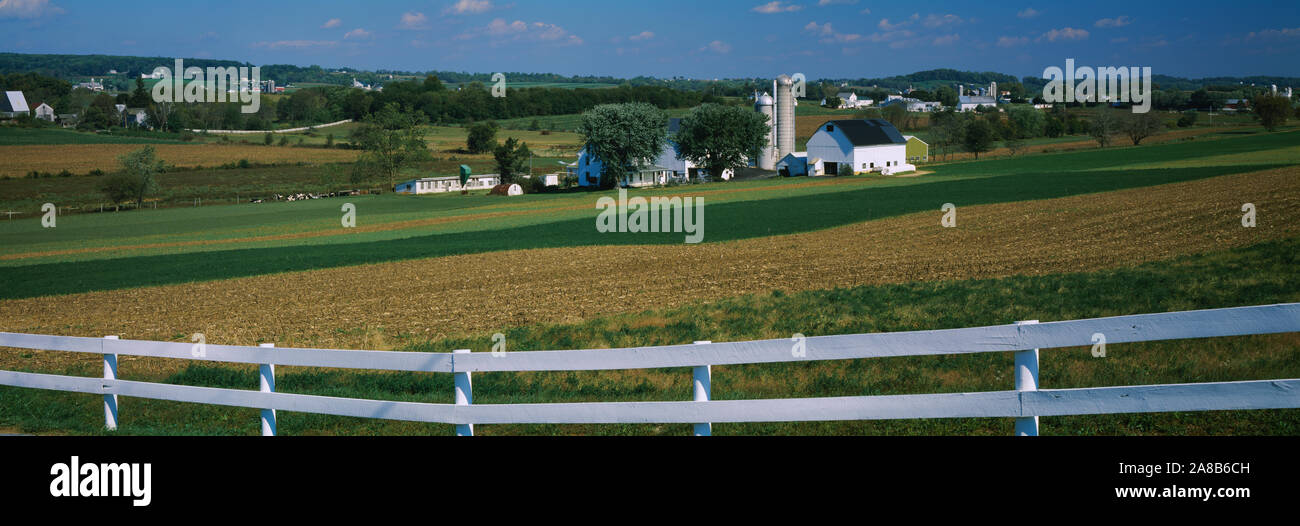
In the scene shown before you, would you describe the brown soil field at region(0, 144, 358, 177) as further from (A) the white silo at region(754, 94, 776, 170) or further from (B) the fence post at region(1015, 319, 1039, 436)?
(B) the fence post at region(1015, 319, 1039, 436)

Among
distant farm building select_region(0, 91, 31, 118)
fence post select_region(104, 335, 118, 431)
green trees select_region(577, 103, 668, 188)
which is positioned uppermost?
A: distant farm building select_region(0, 91, 31, 118)

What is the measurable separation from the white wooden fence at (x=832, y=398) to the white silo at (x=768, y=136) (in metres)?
108

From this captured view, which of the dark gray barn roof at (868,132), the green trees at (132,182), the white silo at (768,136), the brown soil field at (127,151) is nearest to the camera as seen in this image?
the green trees at (132,182)

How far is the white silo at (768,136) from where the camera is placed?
4759 inches

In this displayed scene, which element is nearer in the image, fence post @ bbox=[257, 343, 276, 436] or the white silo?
fence post @ bbox=[257, 343, 276, 436]

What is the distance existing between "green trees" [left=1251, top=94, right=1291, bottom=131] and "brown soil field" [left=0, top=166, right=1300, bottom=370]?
8988 cm

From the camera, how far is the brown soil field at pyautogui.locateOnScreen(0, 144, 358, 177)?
4358 inches

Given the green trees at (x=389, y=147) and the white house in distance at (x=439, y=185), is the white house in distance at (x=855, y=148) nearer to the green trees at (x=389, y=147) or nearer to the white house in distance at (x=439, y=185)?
the white house in distance at (x=439, y=185)

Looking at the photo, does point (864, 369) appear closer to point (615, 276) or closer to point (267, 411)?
point (267, 411)

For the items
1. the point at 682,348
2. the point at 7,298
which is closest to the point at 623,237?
the point at 7,298

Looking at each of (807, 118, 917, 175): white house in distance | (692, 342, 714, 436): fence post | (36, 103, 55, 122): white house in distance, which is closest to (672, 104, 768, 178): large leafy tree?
(807, 118, 917, 175): white house in distance

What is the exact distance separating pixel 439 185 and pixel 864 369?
101594 mm

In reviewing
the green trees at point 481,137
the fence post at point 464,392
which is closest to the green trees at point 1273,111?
the green trees at point 481,137
